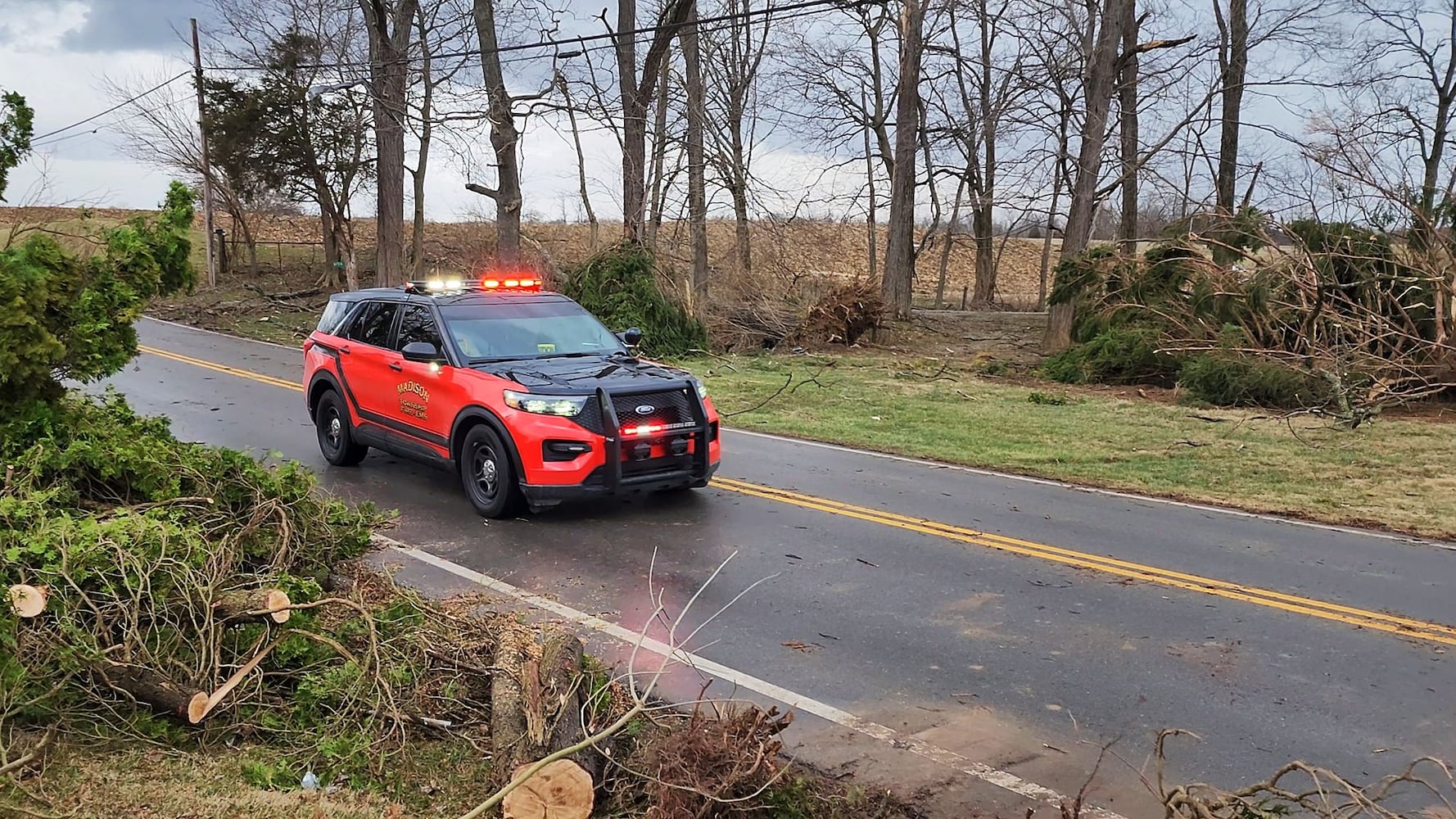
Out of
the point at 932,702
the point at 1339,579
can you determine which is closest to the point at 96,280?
the point at 932,702

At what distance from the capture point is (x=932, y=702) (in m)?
5.16

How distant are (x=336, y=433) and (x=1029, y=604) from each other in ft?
23.6

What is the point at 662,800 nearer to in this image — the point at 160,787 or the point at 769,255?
the point at 160,787

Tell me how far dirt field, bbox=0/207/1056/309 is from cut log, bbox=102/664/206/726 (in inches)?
119

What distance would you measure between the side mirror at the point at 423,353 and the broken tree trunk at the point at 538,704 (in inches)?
182

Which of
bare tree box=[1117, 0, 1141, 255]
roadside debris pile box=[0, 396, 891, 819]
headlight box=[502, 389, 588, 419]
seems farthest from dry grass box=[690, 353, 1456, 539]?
bare tree box=[1117, 0, 1141, 255]

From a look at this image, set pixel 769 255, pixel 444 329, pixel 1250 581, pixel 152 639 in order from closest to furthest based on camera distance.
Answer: pixel 152 639
pixel 1250 581
pixel 444 329
pixel 769 255

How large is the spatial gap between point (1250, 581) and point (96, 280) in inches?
292

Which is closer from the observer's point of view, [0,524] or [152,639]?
[152,639]

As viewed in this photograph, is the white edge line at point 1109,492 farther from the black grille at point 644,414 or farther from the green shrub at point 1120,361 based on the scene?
the green shrub at point 1120,361

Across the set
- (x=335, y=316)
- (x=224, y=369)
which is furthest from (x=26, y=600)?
(x=224, y=369)

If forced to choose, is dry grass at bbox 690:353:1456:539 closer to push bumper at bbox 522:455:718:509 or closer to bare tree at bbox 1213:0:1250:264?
push bumper at bbox 522:455:718:509

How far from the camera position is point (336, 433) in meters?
10.8

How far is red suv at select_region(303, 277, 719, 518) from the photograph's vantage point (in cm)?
819
